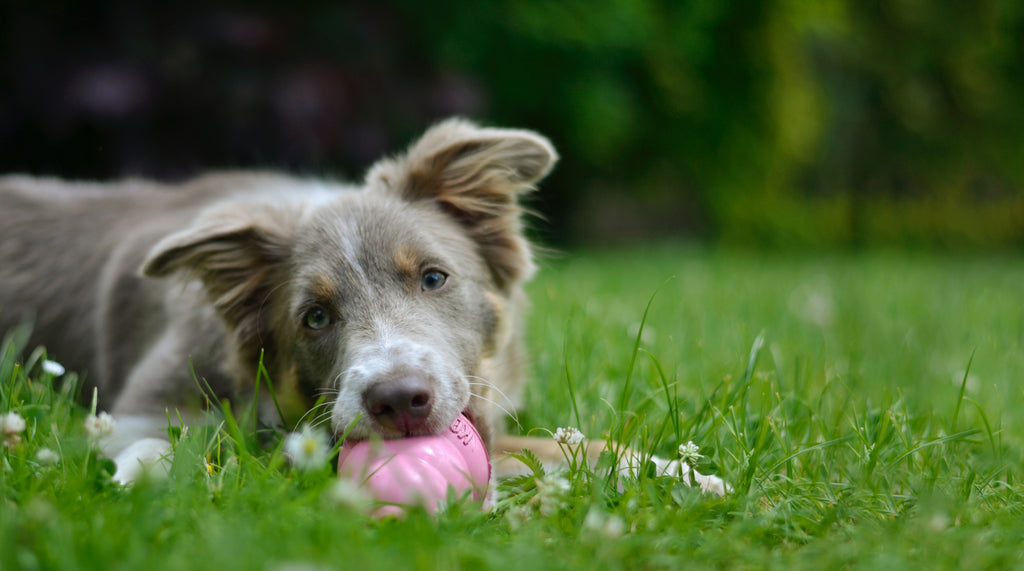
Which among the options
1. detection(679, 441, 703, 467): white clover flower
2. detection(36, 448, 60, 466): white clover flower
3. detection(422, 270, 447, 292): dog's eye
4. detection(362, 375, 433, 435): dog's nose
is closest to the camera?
detection(36, 448, 60, 466): white clover flower

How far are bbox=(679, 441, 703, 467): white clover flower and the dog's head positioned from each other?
0.71m

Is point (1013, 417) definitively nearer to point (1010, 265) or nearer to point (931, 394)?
point (931, 394)

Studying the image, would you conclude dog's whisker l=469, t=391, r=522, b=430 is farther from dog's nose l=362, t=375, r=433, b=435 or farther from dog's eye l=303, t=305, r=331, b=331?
dog's eye l=303, t=305, r=331, b=331

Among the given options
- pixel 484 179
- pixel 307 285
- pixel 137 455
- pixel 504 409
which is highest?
pixel 484 179

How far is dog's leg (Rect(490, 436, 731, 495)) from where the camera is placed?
2590 millimetres

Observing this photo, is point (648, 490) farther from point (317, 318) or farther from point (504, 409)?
point (317, 318)

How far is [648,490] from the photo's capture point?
2387 millimetres

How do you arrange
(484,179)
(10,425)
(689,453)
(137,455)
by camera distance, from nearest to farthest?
(10,425) → (689,453) → (137,455) → (484,179)

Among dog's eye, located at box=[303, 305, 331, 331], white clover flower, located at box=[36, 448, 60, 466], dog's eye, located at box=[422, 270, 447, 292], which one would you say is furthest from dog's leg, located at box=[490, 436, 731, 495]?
white clover flower, located at box=[36, 448, 60, 466]

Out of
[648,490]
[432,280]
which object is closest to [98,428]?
[432,280]

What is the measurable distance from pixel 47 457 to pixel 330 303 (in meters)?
1.03

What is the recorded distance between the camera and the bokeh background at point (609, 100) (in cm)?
870

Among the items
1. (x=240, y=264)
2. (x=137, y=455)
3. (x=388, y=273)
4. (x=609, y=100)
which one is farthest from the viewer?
(x=609, y=100)

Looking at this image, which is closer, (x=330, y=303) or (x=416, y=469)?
(x=416, y=469)
